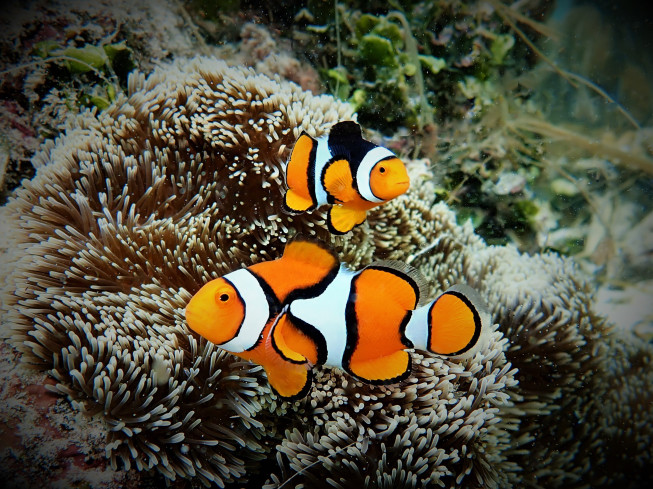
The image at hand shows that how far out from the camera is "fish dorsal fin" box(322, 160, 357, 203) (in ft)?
5.04

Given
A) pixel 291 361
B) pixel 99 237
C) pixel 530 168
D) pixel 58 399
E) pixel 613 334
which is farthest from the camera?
pixel 530 168

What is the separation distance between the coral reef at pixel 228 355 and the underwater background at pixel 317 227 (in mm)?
13

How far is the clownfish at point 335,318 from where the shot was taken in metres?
1.14

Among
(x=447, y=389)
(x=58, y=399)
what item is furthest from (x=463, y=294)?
(x=58, y=399)

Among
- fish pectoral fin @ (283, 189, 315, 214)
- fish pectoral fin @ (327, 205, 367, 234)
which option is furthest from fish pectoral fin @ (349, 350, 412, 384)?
fish pectoral fin @ (283, 189, 315, 214)

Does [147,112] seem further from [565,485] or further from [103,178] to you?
[565,485]

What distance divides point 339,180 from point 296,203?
228 mm

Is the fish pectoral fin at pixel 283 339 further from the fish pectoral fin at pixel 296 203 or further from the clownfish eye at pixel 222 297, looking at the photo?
the fish pectoral fin at pixel 296 203

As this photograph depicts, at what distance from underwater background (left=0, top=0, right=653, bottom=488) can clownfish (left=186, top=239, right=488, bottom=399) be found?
521 millimetres

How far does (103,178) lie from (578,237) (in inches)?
145

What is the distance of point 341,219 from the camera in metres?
1.62

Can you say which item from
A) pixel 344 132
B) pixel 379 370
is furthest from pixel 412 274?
pixel 344 132

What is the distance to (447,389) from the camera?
1707 millimetres

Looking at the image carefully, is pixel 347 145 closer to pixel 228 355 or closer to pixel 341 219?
pixel 341 219
